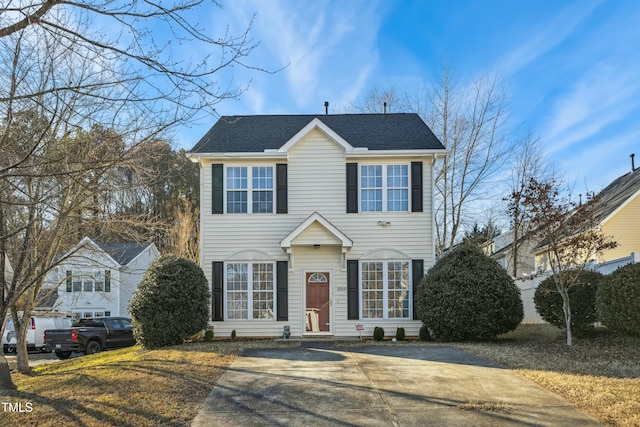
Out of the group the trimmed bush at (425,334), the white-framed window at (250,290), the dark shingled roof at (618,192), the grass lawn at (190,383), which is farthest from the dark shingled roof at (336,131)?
the dark shingled roof at (618,192)

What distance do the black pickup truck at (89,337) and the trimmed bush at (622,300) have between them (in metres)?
16.5

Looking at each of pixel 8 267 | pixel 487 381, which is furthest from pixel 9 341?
pixel 487 381

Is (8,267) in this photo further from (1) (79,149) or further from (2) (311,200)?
(2) (311,200)

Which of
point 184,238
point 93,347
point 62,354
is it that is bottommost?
point 62,354

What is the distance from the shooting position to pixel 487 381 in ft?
30.2

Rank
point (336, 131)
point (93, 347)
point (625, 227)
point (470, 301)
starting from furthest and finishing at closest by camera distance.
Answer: point (625, 227) < point (93, 347) < point (336, 131) < point (470, 301)

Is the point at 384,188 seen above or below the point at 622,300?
above

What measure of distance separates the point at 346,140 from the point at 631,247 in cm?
1408

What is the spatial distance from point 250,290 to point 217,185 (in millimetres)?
3527

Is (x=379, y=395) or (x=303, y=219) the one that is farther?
(x=303, y=219)

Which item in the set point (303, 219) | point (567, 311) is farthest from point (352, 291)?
point (567, 311)

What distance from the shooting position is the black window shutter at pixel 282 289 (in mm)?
16469

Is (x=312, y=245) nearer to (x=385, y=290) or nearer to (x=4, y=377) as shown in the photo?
(x=385, y=290)

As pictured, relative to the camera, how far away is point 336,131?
60.3 ft
